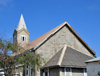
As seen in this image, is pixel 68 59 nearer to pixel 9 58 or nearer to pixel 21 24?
pixel 9 58

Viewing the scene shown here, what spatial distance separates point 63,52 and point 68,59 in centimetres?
202

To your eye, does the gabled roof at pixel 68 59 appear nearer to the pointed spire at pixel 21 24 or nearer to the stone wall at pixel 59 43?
the stone wall at pixel 59 43

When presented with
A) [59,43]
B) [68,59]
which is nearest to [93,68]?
[68,59]

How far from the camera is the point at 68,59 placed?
24312 millimetres

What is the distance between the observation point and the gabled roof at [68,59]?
2309 cm

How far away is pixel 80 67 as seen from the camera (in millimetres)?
23578

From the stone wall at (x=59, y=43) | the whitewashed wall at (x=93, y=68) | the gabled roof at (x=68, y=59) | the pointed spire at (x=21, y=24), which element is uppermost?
the pointed spire at (x=21, y=24)

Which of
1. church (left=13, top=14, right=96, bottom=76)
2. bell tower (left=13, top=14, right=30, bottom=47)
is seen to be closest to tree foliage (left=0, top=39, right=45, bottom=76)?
church (left=13, top=14, right=96, bottom=76)

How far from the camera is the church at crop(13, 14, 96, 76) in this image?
23.3m

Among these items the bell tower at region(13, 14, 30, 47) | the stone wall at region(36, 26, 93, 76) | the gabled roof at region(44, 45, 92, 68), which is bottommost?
the gabled roof at region(44, 45, 92, 68)

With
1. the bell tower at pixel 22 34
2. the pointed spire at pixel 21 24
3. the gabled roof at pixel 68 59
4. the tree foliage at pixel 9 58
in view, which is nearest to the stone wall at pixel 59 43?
the gabled roof at pixel 68 59

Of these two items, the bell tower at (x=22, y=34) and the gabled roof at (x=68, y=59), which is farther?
the bell tower at (x=22, y=34)

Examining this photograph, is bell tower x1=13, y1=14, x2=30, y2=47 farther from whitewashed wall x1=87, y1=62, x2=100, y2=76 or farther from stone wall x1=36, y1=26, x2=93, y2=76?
whitewashed wall x1=87, y1=62, x2=100, y2=76

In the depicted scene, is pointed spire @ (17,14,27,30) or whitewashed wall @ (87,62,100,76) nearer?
whitewashed wall @ (87,62,100,76)
